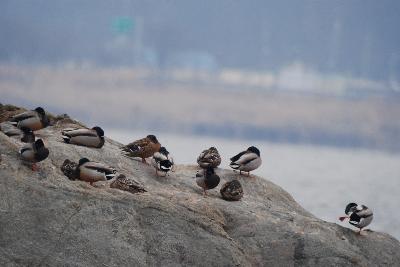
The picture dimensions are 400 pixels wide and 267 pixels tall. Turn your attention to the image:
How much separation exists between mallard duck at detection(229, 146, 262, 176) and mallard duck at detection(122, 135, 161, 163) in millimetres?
3742

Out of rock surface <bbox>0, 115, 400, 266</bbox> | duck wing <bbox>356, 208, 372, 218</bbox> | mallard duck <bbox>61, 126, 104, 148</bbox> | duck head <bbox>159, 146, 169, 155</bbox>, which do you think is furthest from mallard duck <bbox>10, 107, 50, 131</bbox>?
duck wing <bbox>356, 208, 372, 218</bbox>

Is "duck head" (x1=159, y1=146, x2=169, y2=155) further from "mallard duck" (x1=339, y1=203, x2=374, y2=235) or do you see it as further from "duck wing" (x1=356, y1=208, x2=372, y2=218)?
"duck wing" (x1=356, y1=208, x2=372, y2=218)

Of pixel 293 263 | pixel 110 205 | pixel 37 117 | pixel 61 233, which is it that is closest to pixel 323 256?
pixel 293 263

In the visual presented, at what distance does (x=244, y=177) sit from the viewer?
32281 millimetres

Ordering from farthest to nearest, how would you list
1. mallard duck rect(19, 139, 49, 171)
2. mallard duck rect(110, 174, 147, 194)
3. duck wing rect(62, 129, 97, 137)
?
duck wing rect(62, 129, 97, 137) → mallard duck rect(110, 174, 147, 194) → mallard duck rect(19, 139, 49, 171)

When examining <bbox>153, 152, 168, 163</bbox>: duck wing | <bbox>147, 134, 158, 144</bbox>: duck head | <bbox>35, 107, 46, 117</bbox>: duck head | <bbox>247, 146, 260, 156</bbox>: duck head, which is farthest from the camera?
<bbox>247, 146, 260, 156</bbox>: duck head

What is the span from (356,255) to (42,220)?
38.2 ft

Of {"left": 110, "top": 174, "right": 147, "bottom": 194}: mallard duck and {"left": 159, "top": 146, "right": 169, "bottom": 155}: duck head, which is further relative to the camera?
{"left": 159, "top": 146, "right": 169, "bottom": 155}: duck head

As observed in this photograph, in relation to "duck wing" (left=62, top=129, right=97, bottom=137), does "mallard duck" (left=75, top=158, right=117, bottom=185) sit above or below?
below

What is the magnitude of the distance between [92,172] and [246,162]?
361 inches

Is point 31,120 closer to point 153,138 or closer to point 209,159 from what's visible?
point 153,138

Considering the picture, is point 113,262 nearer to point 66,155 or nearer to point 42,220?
Answer: point 42,220

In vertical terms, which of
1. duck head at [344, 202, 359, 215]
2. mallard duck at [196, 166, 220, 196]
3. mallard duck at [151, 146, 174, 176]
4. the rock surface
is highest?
mallard duck at [151, 146, 174, 176]

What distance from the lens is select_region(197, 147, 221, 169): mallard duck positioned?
106 ft
